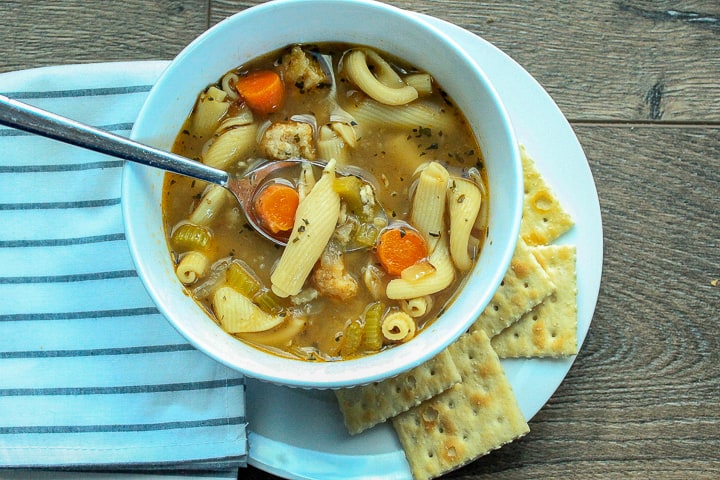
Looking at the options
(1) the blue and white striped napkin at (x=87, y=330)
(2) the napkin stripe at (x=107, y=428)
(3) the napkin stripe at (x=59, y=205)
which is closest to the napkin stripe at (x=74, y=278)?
(1) the blue and white striped napkin at (x=87, y=330)

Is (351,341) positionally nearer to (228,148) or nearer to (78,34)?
(228,148)

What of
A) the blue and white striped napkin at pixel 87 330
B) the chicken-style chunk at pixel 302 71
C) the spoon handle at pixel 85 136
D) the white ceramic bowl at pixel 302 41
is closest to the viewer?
the spoon handle at pixel 85 136

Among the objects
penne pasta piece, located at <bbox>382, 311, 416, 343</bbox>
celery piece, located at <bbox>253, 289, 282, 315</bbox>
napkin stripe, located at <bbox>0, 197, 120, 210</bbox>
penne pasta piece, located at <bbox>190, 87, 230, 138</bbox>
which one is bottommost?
penne pasta piece, located at <bbox>382, 311, 416, 343</bbox>

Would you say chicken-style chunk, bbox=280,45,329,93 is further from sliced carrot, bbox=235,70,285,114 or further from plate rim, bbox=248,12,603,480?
plate rim, bbox=248,12,603,480

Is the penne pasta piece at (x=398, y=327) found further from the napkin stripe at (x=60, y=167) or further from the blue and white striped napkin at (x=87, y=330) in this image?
the napkin stripe at (x=60, y=167)

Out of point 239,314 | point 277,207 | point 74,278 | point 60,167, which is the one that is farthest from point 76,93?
point 239,314

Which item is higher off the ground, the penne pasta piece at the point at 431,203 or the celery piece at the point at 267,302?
the penne pasta piece at the point at 431,203

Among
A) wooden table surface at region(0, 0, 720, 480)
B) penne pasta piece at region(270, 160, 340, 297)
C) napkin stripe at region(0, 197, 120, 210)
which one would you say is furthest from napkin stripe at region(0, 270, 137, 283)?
wooden table surface at region(0, 0, 720, 480)

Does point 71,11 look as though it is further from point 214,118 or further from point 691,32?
point 691,32
